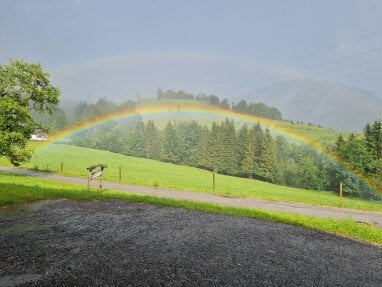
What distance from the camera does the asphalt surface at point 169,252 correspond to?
9.96m

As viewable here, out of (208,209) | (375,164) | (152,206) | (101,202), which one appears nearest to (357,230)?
(208,209)

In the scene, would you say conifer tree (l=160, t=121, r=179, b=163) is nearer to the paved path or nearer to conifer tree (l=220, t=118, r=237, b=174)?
conifer tree (l=220, t=118, r=237, b=174)

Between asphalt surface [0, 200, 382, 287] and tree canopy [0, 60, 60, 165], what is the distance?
24448mm

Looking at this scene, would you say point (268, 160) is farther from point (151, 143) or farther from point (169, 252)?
point (169, 252)

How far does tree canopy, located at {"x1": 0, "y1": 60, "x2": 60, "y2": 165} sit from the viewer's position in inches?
1602

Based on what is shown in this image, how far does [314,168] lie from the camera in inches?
3418

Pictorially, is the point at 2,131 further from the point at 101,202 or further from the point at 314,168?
the point at 314,168

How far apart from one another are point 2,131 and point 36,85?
22.1 ft

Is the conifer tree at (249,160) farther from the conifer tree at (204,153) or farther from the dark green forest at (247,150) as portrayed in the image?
the conifer tree at (204,153)

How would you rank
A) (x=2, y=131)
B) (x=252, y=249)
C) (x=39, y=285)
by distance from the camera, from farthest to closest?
(x=2, y=131), (x=252, y=249), (x=39, y=285)

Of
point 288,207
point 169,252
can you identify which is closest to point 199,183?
point 288,207

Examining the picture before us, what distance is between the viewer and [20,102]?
4288cm

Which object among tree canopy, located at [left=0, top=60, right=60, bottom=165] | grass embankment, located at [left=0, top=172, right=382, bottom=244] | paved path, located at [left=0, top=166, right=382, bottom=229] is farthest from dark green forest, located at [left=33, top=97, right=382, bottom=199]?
grass embankment, located at [left=0, top=172, right=382, bottom=244]

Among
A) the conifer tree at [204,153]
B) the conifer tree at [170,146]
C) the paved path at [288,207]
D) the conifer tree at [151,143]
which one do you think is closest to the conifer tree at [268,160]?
the conifer tree at [204,153]
